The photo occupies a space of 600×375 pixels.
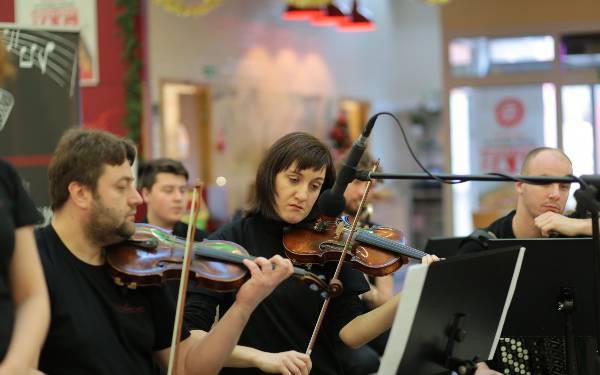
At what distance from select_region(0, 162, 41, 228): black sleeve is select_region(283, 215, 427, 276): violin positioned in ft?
3.49

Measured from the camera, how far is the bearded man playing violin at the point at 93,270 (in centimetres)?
245

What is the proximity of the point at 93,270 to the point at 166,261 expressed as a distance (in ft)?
0.66

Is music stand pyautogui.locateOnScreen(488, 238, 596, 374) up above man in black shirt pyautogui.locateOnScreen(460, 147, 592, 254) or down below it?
below

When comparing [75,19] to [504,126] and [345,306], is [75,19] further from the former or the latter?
[504,126]

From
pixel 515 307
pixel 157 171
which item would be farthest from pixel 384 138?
pixel 515 307

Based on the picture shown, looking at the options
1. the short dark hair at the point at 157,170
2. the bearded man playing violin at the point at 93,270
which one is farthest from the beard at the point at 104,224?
the short dark hair at the point at 157,170

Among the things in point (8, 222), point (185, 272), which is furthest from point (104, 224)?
point (8, 222)

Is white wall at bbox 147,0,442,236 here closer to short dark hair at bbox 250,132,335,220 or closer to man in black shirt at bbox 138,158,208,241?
man in black shirt at bbox 138,158,208,241

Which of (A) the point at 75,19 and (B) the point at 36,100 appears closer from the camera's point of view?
(B) the point at 36,100

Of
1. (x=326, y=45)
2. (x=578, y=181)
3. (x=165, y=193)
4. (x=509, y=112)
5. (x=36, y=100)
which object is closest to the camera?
(x=578, y=181)

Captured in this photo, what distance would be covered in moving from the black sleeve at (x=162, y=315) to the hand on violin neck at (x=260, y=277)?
0.21m

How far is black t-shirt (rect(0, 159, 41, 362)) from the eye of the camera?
215cm

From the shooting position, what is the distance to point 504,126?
35.8ft

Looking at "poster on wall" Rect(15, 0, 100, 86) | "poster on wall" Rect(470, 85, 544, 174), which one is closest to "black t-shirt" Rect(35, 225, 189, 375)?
"poster on wall" Rect(15, 0, 100, 86)
